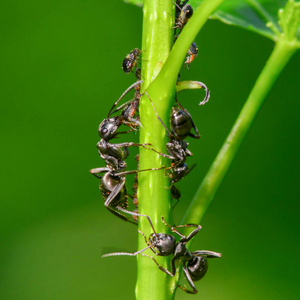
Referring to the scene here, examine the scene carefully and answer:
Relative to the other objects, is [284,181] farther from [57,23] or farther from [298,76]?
[57,23]

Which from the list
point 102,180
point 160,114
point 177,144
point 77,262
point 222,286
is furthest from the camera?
point 77,262

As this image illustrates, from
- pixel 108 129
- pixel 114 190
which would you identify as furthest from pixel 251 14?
pixel 114 190

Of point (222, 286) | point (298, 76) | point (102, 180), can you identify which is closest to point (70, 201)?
point (222, 286)

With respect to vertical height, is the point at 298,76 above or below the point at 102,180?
above

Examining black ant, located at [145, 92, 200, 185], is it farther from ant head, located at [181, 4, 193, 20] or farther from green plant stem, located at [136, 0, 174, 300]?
ant head, located at [181, 4, 193, 20]

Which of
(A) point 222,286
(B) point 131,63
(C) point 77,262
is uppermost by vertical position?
(B) point 131,63

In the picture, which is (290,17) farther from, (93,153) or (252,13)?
(93,153)
